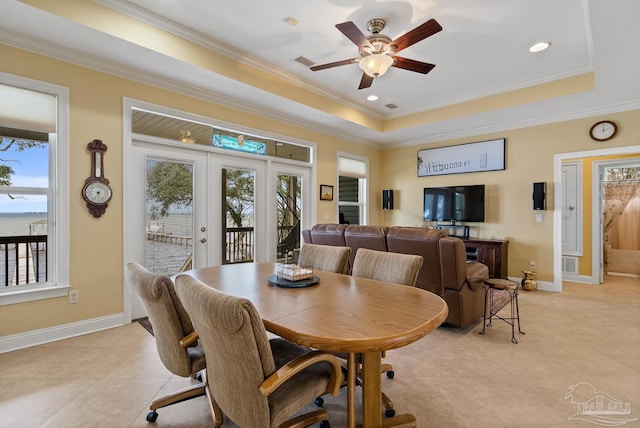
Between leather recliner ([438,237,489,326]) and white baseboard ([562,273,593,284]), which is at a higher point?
leather recliner ([438,237,489,326])

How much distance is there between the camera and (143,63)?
10.1 feet

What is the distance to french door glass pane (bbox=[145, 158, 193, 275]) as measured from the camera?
3.46 meters

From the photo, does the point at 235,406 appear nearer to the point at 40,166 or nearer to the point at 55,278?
the point at 55,278

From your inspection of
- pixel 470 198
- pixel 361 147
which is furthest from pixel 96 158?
pixel 470 198

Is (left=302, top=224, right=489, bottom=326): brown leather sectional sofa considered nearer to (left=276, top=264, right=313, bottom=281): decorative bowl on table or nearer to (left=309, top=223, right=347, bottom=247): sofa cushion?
(left=309, top=223, right=347, bottom=247): sofa cushion

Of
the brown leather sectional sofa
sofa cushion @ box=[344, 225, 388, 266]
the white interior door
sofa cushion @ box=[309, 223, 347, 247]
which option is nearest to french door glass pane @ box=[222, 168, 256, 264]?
sofa cushion @ box=[309, 223, 347, 247]

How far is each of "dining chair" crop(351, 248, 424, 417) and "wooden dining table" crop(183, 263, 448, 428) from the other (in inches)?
7.3

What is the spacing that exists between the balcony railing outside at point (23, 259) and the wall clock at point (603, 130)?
6789 millimetres

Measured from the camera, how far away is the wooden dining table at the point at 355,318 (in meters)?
1.18

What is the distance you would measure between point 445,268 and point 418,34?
6.69ft

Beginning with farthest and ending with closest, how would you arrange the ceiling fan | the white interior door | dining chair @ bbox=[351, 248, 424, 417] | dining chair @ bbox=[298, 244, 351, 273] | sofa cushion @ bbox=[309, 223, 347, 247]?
the white interior door → sofa cushion @ bbox=[309, 223, 347, 247] → dining chair @ bbox=[298, 244, 351, 273] → the ceiling fan → dining chair @ bbox=[351, 248, 424, 417]

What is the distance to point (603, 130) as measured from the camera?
4.33 meters

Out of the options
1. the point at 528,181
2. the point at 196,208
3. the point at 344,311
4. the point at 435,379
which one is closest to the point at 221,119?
the point at 196,208

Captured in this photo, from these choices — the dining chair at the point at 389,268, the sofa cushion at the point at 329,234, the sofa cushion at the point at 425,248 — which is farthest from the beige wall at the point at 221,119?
the dining chair at the point at 389,268
